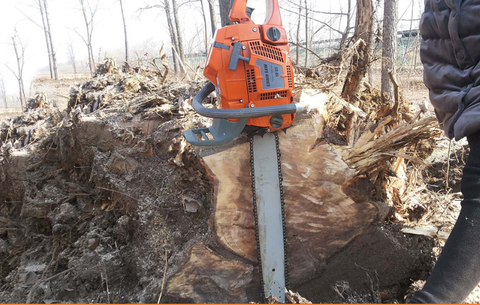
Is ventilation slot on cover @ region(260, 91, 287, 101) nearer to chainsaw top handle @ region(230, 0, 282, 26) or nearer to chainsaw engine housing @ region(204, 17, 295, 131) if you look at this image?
chainsaw engine housing @ region(204, 17, 295, 131)

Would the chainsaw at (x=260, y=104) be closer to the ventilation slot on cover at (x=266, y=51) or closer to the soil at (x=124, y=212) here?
the ventilation slot on cover at (x=266, y=51)

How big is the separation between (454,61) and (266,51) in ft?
Answer: 3.25

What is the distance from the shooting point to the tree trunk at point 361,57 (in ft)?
8.85

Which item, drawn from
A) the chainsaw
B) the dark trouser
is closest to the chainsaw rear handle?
the chainsaw

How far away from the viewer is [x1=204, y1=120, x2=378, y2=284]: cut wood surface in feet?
7.37

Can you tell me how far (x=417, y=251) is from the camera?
7.25 ft

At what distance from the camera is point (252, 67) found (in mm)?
1981

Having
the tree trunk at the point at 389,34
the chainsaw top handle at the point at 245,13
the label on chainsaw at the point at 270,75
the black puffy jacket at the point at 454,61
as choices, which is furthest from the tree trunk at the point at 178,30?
the black puffy jacket at the point at 454,61

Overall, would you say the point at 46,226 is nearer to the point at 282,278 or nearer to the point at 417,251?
the point at 282,278

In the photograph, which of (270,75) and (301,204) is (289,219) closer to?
(301,204)

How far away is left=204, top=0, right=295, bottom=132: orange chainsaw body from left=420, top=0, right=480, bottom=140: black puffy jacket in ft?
2.57

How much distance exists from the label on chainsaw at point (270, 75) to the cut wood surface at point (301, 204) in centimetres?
35

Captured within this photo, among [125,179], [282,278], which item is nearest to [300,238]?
[282,278]

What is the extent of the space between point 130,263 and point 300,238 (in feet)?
4.63
